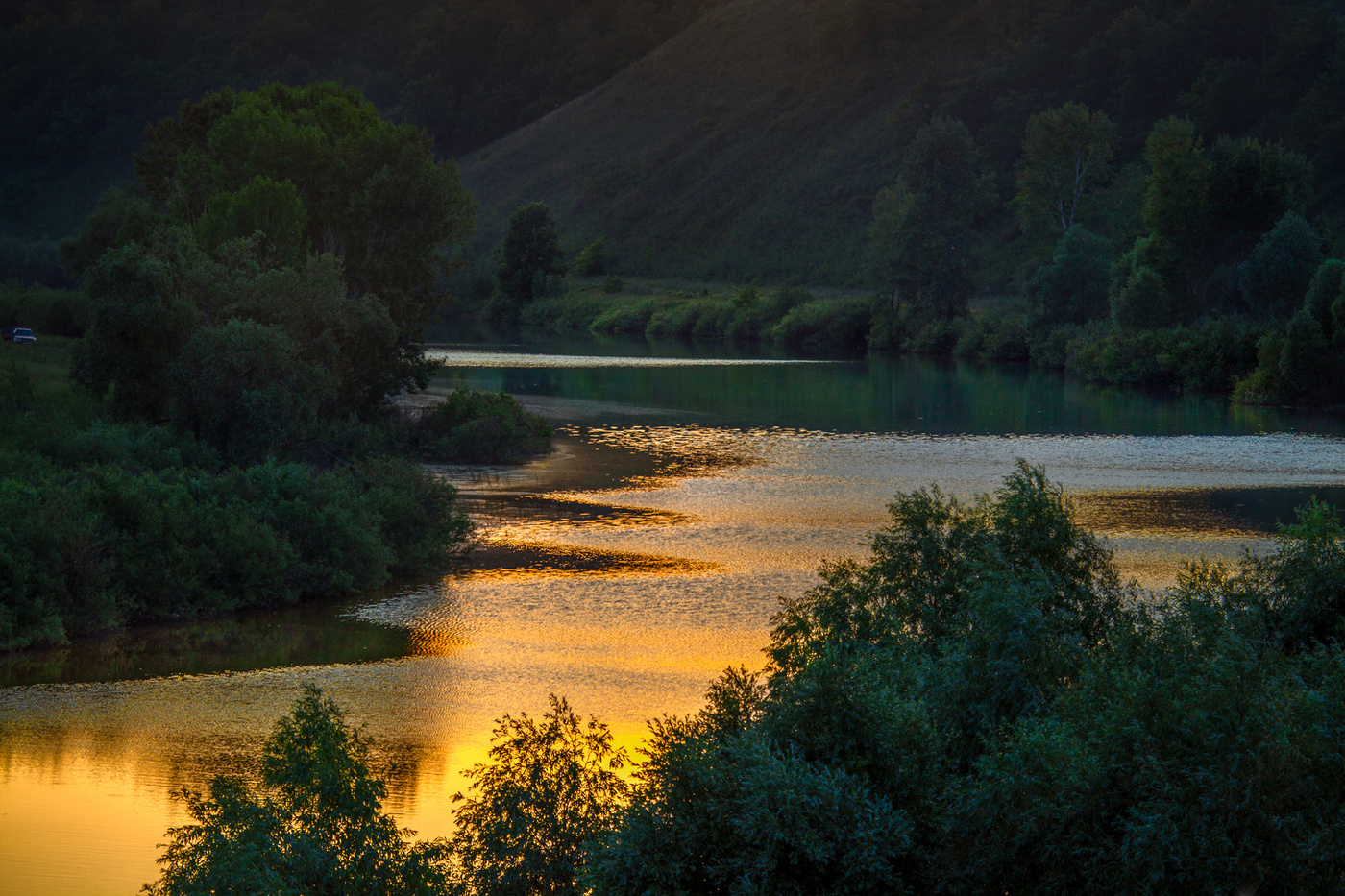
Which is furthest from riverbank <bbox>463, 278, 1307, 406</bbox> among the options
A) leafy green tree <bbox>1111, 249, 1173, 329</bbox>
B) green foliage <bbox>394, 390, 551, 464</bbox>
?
green foliage <bbox>394, 390, 551, 464</bbox>

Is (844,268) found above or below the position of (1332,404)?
above

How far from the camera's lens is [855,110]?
382ft

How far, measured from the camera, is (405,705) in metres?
15.5

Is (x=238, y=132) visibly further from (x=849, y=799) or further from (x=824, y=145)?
(x=824, y=145)

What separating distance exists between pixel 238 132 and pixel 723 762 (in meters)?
33.6

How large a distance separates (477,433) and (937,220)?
4650cm

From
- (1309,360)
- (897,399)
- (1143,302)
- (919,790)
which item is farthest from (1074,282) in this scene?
(919,790)

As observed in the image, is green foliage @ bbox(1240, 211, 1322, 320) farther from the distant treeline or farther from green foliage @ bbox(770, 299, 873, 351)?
the distant treeline

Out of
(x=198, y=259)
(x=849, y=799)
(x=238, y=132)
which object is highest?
(x=238, y=132)

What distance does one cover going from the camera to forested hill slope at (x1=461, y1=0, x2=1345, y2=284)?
287ft

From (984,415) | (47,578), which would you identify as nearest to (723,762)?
(47,578)

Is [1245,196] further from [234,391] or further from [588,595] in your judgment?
[588,595]

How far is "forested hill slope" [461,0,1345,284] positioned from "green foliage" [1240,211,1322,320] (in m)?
7.46

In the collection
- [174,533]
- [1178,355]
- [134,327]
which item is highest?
[1178,355]
